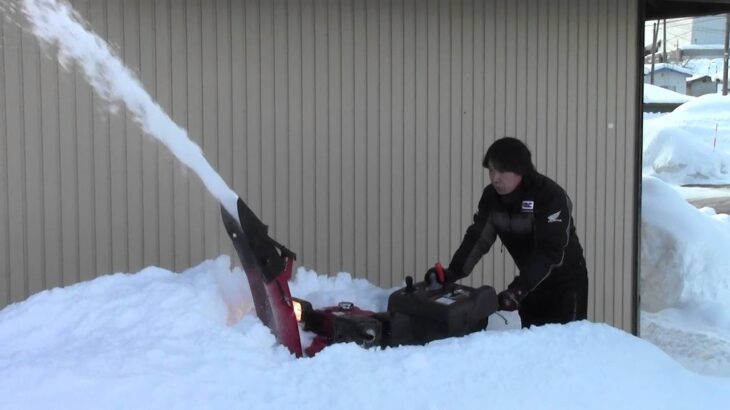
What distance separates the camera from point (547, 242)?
4027mm

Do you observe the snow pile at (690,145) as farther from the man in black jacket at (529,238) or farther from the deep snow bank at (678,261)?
the man in black jacket at (529,238)

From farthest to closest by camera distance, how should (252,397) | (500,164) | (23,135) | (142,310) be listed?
(23,135) < (500,164) < (142,310) < (252,397)

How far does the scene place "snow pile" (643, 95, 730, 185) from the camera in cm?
2109

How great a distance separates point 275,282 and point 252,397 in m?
0.83

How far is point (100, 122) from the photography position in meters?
5.33

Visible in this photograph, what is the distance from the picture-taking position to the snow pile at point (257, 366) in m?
2.38

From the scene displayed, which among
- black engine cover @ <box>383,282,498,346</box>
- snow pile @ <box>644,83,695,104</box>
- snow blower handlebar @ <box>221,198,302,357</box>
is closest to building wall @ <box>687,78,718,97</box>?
snow pile @ <box>644,83,695,104</box>

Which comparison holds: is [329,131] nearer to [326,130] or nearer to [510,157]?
[326,130]

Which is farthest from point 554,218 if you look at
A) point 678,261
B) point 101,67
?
point 678,261

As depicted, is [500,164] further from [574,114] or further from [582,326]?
[574,114]

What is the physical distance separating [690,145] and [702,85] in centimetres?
1826

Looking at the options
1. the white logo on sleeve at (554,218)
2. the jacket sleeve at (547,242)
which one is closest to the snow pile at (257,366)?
the jacket sleeve at (547,242)

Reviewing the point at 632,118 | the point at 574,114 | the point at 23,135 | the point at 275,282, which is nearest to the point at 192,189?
the point at 23,135

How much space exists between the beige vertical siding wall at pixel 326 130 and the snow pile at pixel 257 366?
7.63ft
